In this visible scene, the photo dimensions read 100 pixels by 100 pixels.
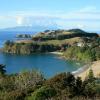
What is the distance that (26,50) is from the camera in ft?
334


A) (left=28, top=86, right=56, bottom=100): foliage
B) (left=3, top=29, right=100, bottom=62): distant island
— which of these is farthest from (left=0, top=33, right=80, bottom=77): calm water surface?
(left=28, top=86, right=56, bottom=100): foliage

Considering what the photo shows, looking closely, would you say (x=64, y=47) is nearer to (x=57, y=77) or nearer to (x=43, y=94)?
(x=57, y=77)

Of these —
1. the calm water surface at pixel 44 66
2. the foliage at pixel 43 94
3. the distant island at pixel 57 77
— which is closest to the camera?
the foliage at pixel 43 94

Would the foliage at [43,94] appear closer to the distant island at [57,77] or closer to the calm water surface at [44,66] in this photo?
the distant island at [57,77]

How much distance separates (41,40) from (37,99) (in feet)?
352

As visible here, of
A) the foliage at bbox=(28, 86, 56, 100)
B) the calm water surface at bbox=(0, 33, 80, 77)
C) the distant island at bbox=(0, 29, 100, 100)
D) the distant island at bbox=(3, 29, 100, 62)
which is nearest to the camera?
Result: the foliage at bbox=(28, 86, 56, 100)

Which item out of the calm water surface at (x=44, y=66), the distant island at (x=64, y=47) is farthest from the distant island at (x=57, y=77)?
the calm water surface at (x=44, y=66)

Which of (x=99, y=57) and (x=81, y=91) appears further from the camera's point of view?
(x=99, y=57)

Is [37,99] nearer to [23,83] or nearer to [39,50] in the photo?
[23,83]

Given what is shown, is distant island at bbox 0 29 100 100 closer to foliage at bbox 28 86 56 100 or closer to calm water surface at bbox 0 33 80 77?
foliage at bbox 28 86 56 100

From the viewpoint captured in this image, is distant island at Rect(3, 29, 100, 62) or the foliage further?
distant island at Rect(3, 29, 100, 62)

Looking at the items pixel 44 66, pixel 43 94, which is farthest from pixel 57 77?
pixel 44 66

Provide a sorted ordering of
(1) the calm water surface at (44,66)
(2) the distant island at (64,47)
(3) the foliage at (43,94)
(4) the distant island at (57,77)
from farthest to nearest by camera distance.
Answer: (2) the distant island at (64,47)
(1) the calm water surface at (44,66)
(4) the distant island at (57,77)
(3) the foliage at (43,94)

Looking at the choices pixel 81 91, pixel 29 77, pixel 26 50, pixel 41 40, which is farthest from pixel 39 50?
pixel 81 91
